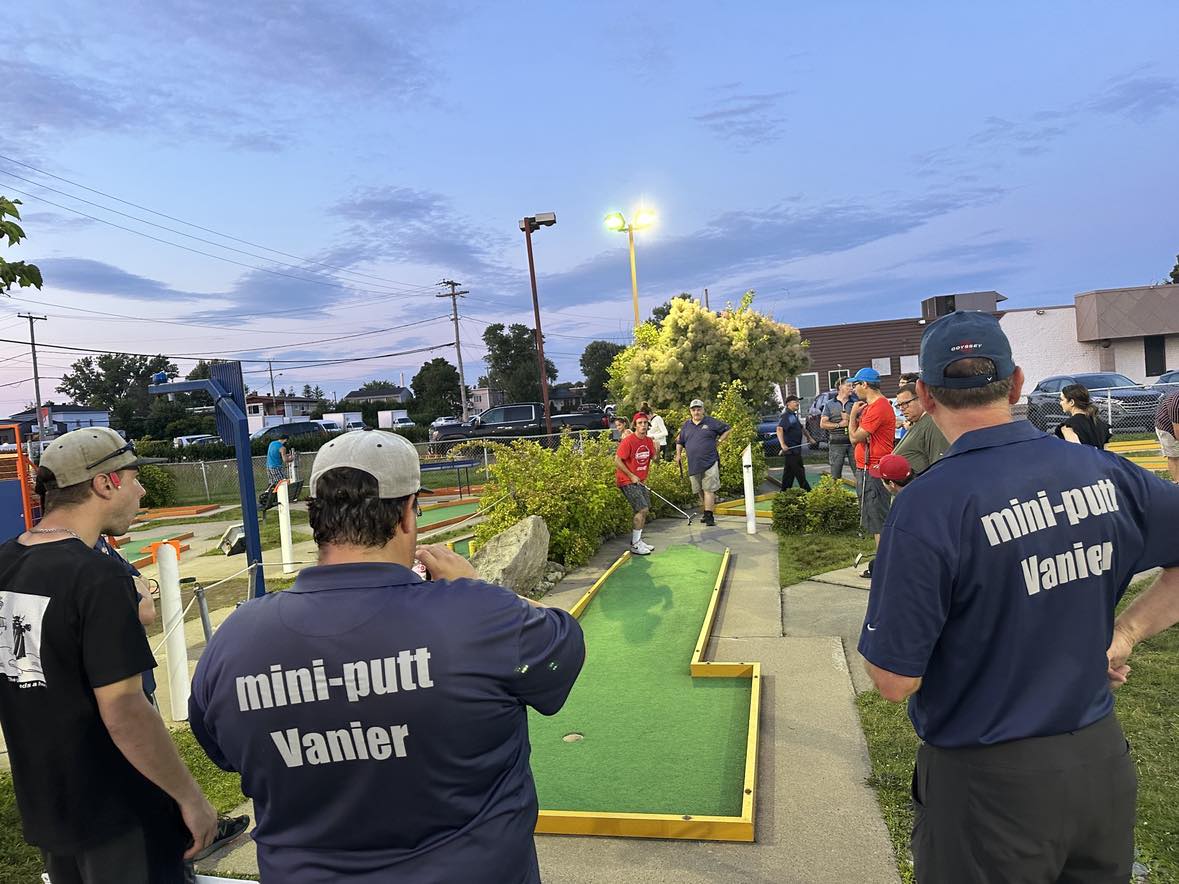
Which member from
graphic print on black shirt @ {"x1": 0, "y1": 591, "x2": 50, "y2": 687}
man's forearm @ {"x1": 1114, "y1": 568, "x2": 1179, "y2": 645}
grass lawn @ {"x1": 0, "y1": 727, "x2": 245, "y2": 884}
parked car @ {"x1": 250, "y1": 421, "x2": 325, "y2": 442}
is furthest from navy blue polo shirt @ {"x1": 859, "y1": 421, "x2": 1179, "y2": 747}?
parked car @ {"x1": 250, "y1": 421, "x2": 325, "y2": 442}

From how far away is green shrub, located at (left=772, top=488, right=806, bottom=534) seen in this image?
1069 centimetres

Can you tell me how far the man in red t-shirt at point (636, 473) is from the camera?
32.4 ft

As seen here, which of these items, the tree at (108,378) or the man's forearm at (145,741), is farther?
the tree at (108,378)

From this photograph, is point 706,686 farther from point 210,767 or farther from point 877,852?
point 210,767

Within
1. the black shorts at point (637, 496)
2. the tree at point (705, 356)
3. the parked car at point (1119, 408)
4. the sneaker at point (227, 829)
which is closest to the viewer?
the sneaker at point (227, 829)

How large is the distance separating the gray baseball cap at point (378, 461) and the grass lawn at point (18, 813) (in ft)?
6.57

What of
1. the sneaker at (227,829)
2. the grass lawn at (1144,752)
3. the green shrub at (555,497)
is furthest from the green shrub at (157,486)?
the grass lawn at (1144,752)

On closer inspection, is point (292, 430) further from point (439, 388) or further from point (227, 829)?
point (227, 829)

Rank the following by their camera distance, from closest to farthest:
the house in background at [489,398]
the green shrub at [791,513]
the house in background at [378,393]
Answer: the green shrub at [791,513], the house in background at [489,398], the house in background at [378,393]

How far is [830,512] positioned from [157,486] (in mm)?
18580

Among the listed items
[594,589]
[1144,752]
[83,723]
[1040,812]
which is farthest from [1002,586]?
[594,589]

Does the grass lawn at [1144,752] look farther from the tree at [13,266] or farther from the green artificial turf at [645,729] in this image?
the tree at [13,266]

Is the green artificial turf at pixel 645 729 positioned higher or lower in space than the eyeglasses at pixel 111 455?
lower

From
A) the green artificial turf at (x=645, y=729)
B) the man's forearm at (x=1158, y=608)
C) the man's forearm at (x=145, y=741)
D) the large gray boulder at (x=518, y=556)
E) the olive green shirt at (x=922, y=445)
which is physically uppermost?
the olive green shirt at (x=922, y=445)
